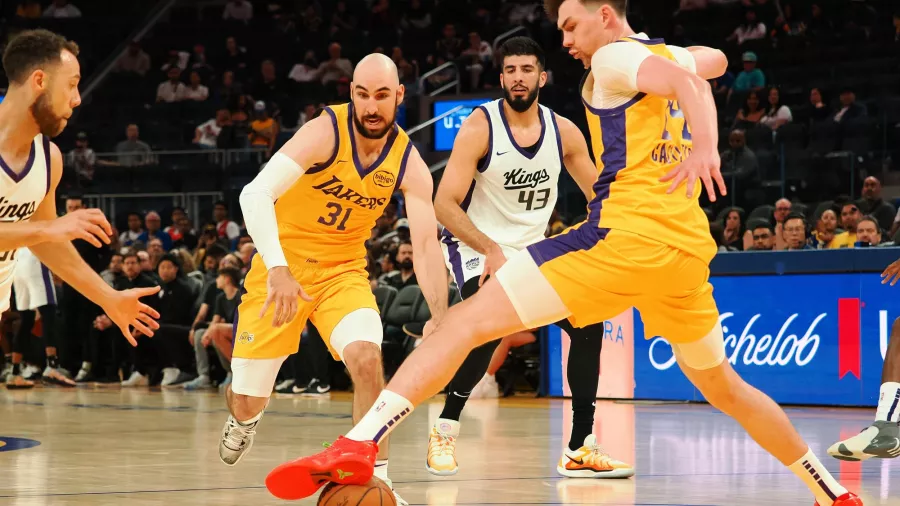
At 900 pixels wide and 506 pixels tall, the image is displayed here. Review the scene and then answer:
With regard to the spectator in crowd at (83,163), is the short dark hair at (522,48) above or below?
above

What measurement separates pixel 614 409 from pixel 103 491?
19.3 ft

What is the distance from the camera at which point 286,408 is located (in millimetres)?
11922

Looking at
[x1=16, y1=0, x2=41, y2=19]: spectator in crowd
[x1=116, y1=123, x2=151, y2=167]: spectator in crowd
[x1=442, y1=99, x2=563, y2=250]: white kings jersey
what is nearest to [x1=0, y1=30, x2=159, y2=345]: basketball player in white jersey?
[x1=442, y1=99, x2=563, y2=250]: white kings jersey

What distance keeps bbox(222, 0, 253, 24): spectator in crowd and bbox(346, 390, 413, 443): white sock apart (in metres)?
23.0

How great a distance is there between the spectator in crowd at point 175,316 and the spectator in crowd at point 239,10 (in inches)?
459

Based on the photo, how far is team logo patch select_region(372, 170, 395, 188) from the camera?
5918 mm

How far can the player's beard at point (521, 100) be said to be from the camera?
711 cm

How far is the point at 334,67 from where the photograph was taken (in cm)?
2300

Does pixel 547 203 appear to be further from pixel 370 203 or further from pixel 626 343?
pixel 626 343

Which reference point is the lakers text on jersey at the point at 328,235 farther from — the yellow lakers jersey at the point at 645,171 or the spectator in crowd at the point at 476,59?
the spectator in crowd at the point at 476,59

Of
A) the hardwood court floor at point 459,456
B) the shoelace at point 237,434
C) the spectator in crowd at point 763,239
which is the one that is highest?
the spectator in crowd at point 763,239

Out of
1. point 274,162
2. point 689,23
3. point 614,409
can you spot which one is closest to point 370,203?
point 274,162

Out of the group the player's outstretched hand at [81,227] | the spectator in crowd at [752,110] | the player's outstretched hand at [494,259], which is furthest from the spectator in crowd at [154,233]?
the player's outstretched hand at [81,227]

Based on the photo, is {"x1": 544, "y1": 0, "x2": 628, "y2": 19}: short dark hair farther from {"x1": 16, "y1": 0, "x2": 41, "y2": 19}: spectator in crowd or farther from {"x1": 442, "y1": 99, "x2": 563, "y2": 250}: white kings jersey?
{"x1": 16, "y1": 0, "x2": 41, "y2": 19}: spectator in crowd
